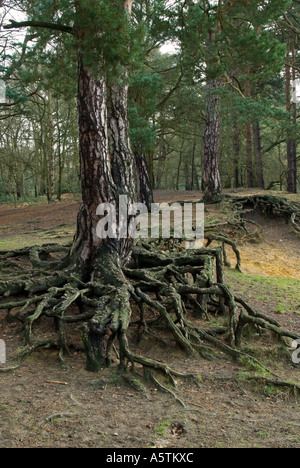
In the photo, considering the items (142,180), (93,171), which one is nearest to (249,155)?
(142,180)

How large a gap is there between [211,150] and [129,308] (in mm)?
9501

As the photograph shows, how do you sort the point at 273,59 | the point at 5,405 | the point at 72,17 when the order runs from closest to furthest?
the point at 5,405 < the point at 72,17 < the point at 273,59

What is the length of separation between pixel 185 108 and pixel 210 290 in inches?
425

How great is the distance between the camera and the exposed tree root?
4.11m

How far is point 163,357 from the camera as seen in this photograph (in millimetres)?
4402

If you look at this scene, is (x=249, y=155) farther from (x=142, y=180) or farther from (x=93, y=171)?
(x=93, y=171)

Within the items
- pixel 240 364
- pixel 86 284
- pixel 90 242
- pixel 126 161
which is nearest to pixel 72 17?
pixel 126 161

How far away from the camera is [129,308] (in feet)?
14.7

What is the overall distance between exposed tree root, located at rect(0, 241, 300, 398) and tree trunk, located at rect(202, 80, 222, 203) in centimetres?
733

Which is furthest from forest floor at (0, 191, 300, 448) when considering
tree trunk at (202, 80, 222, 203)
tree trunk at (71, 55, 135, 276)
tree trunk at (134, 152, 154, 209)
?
tree trunk at (202, 80, 222, 203)

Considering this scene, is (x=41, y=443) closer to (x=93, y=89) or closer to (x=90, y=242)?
(x=90, y=242)

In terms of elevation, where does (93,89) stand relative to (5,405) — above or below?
above

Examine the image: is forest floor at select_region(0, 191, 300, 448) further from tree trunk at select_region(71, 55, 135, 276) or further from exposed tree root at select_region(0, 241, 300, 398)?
tree trunk at select_region(71, 55, 135, 276)

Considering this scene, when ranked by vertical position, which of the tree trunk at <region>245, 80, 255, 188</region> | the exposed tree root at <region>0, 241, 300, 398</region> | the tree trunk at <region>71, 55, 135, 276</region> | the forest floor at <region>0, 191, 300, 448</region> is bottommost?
the forest floor at <region>0, 191, 300, 448</region>
